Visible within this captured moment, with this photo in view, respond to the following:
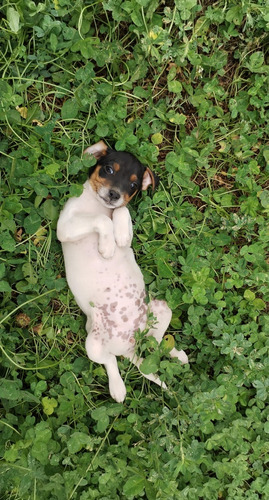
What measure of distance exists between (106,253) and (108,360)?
2.68ft

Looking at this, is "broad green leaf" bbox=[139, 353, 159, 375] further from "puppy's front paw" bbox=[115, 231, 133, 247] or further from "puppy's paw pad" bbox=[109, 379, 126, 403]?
"puppy's front paw" bbox=[115, 231, 133, 247]

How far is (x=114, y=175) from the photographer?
3021mm

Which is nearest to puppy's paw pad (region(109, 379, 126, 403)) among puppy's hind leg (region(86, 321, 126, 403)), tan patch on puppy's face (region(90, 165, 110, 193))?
puppy's hind leg (region(86, 321, 126, 403))

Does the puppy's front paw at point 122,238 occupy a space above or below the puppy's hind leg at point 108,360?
above

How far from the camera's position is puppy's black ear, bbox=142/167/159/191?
3.21m

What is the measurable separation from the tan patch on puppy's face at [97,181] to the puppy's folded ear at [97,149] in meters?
0.12

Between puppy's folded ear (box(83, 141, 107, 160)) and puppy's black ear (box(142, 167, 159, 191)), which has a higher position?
puppy's folded ear (box(83, 141, 107, 160))

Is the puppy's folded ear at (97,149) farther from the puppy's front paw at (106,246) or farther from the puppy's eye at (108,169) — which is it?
the puppy's front paw at (106,246)

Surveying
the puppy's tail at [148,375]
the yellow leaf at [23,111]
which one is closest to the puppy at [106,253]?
the puppy's tail at [148,375]

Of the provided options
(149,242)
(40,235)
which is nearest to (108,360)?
(149,242)

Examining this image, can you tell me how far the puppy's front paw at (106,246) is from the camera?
3010 mm

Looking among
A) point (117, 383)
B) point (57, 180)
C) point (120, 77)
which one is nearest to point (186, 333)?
point (117, 383)

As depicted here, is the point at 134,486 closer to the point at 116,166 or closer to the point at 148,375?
the point at 148,375

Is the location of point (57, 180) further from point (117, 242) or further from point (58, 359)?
point (58, 359)
